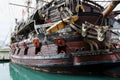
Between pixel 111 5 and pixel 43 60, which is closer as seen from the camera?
pixel 111 5

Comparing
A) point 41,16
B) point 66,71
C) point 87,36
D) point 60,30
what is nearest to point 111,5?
point 87,36

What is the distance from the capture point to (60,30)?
555 inches

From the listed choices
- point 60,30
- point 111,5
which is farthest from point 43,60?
point 111,5

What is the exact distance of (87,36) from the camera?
13148 mm

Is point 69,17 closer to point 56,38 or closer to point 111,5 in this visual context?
point 56,38

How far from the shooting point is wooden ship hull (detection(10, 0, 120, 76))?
12852 mm

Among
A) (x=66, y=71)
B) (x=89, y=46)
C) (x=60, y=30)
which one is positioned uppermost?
(x=60, y=30)

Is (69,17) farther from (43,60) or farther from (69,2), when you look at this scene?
(43,60)

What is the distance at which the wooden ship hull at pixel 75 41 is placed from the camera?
12852mm

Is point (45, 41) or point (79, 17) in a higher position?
point (79, 17)

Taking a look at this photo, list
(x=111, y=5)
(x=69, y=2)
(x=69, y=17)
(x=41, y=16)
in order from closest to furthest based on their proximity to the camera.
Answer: (x=111, y=5) → (x=69, y=17) → (x=69, y=2) → (x=41, y=16)

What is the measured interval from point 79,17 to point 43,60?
10.3 feet

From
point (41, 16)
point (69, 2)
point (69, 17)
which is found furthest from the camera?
point (41, 16)

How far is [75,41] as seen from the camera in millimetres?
13453
